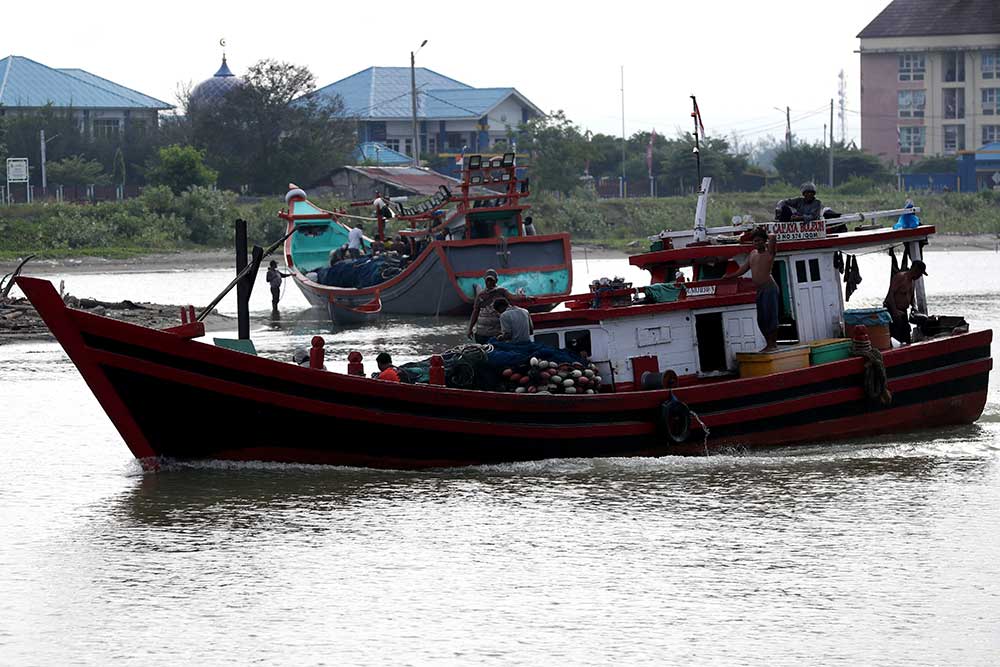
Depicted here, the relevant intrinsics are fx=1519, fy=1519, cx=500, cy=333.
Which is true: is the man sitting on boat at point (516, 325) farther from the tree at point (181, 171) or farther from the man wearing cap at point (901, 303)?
the tree at point (181, 171)

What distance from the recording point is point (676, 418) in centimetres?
1572

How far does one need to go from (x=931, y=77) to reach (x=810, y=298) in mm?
82617

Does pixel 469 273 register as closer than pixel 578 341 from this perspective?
No

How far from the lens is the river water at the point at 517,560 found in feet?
35.6

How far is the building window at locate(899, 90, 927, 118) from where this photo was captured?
96250mm

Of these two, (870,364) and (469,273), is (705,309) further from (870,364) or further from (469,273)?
(469,273)

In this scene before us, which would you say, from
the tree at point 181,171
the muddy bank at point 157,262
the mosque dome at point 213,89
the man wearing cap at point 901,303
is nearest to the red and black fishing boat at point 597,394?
the man wearing cap at point 901,303

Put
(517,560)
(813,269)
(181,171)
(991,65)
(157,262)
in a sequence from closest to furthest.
Answer: 1. (517,560)
2. (813,269)
3. (157,262)
4. (181,171)
5. (991,65)

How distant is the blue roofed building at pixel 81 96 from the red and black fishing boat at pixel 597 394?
216 ft

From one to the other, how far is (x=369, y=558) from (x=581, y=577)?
191 cm

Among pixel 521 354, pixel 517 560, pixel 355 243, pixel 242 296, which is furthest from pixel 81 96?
pixel 517 560

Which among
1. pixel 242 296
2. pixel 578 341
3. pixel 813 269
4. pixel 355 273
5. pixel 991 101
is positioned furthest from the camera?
pixel 991 101

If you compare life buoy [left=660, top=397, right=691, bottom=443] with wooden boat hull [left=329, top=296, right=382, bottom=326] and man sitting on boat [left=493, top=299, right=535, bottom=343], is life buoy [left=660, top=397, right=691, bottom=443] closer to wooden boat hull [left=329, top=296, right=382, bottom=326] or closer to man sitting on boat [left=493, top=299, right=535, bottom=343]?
man sitting on boat [left=493, top=299, right=535, bottom=343]

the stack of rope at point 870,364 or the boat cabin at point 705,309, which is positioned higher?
the boat cabin at point 705,309
